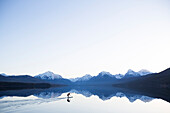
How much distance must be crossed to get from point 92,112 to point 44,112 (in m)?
10.6

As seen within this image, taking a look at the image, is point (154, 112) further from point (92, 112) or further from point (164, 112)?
point (92, 112)

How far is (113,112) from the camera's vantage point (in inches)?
1523

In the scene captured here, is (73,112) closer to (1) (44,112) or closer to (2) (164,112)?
(1) (44,112)

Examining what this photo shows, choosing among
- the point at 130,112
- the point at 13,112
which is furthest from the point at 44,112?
the point at 130,112

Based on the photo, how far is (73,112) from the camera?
1455 inches

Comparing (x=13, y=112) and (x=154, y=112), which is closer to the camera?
(x=13, y=112)

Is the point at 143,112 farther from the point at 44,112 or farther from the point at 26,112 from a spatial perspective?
the point at 26,112

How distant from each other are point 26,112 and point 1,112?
4.71 meters

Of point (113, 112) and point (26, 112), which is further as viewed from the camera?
point (113, 112)

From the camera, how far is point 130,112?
3947 cm

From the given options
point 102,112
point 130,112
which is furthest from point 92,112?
point 130,112

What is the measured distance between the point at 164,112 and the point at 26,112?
31.6 m

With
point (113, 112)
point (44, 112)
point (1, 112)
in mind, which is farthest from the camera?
point (113, 112)

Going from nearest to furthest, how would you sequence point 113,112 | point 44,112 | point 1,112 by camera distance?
point 1,112, point 44,112, point 113,112
